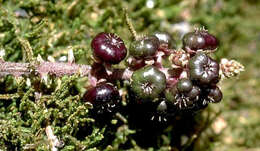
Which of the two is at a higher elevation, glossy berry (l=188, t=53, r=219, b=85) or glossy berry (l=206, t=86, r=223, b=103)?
glossy berry (l=188, t=53, r=219, b=85)

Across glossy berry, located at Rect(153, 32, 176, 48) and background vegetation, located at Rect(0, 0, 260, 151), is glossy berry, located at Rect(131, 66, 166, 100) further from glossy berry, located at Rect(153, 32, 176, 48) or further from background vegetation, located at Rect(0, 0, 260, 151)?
background vegetation, located at Rect(0, 0, 260, 151)

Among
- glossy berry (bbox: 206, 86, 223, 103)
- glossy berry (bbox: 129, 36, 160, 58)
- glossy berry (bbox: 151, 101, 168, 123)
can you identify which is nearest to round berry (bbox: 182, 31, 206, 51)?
glossy berry (bbox: 129, 36, 160, 58)

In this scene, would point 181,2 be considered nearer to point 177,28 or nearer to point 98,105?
point 177,28

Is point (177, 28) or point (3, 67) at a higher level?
point (3, 67)

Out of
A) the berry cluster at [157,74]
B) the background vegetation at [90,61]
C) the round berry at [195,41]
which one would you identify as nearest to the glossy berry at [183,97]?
the berry cluster at [157,74]

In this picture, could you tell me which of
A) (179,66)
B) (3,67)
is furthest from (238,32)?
(3,67)

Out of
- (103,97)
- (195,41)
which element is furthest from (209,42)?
(103,97)

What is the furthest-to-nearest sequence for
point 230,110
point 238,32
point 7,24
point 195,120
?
point 238,32 < point 230,110 < point 195,120 < point 7,24
